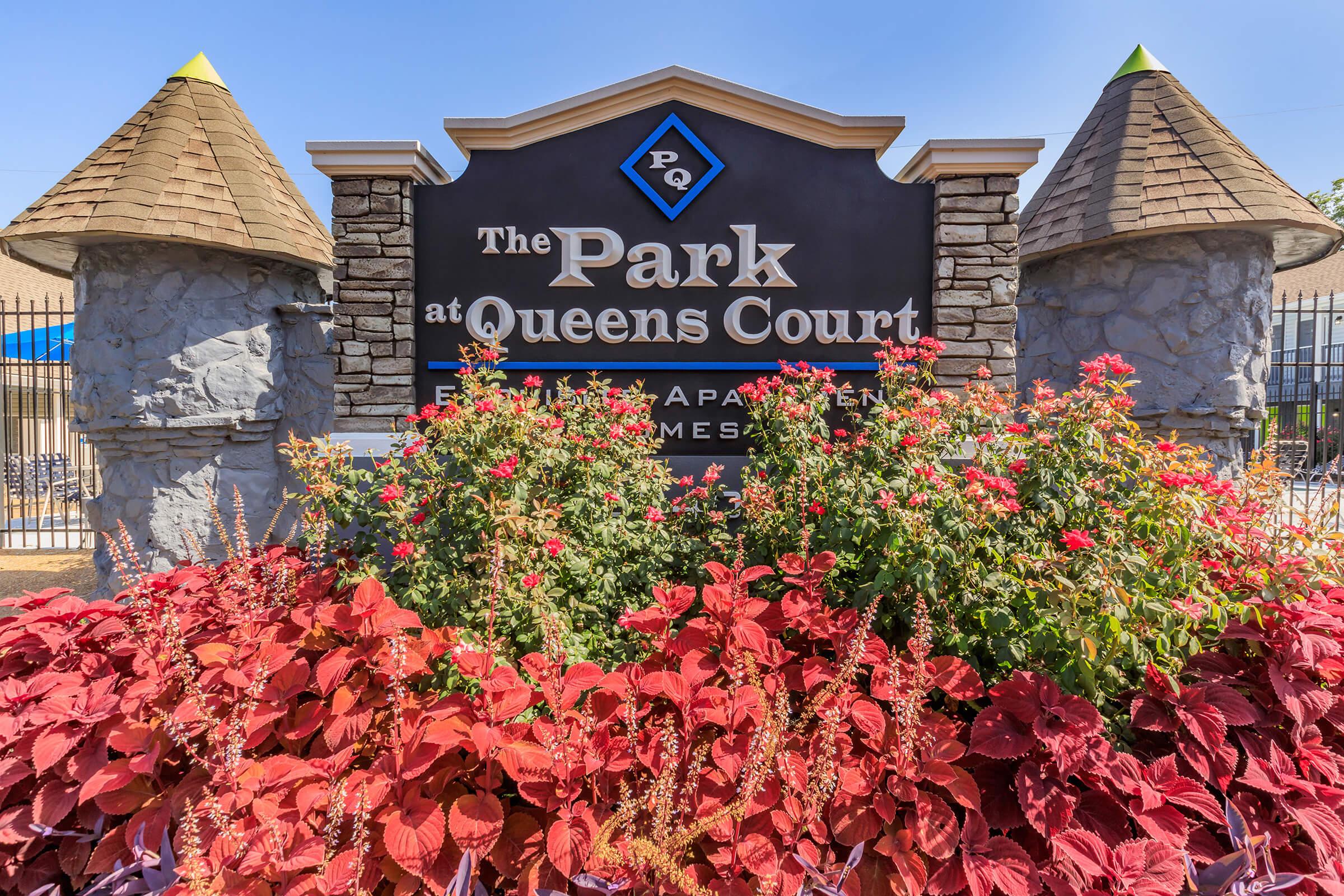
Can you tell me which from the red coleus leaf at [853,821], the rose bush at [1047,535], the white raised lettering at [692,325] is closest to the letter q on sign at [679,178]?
Result: the white raised lettering at [692,325]

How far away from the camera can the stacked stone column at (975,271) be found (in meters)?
4.04

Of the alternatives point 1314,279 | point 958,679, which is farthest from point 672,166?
point 1314,279

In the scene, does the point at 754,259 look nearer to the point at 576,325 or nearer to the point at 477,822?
the point at 576,325

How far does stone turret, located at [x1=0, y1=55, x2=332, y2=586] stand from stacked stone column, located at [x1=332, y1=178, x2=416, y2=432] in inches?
60.9

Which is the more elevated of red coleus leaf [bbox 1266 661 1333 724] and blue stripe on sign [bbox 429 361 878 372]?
blue stripe on sign [bbox 429 361 878 372]

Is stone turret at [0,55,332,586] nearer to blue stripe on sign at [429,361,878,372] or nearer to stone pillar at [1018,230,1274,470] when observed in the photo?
blue stripe on sign at [429,361,878,372]

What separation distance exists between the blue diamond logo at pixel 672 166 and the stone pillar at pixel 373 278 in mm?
1420

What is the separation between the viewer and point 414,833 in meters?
1.56

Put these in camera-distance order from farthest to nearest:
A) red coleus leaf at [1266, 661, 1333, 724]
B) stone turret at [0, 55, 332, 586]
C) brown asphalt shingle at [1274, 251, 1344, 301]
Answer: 1. brown asphalt shingle at [1274, 251, 1344, 301]
2. stone turret at [0, 55, 332, 586]
3. red coleus leaf at [1266, 661, 1333, 724]

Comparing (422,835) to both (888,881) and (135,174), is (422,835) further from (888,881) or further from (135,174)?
(135,174)

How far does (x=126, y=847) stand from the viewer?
1.74 m

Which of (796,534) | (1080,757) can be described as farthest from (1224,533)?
(796,534)

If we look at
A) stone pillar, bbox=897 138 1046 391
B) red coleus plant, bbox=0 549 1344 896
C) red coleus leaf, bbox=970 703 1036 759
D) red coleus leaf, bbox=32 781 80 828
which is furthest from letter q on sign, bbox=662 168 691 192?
red coleus leaf, bbox=32 781 80 828

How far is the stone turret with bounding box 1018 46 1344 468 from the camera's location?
5.06 m
